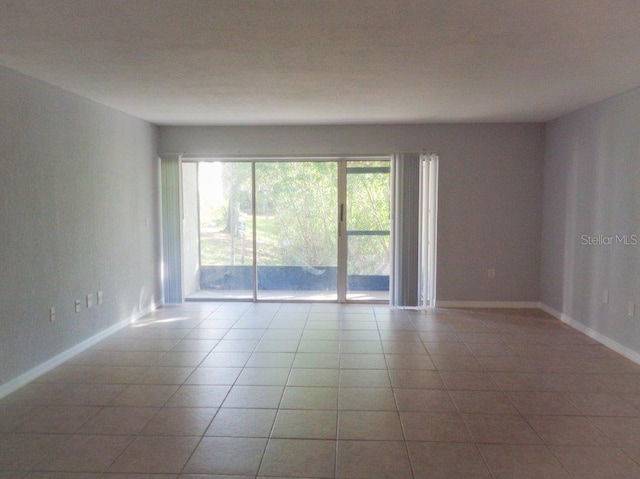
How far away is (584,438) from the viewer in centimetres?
266

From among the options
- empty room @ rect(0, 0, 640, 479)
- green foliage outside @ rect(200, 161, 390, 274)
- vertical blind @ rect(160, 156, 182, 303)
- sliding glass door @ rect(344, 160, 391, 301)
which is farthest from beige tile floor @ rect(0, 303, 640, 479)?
green foliage outside @ rect(200, 161, 390, 274)

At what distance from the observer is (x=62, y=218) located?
153 inches

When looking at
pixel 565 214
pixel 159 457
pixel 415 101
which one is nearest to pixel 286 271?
pixel 415 101

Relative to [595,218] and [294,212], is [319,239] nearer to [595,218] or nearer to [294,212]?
[294,212]

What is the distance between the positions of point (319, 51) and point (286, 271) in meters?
3.78

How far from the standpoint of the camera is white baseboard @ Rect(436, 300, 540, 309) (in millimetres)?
5828

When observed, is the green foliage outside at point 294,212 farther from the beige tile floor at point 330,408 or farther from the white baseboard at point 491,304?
the beige tile floor at point 330,408

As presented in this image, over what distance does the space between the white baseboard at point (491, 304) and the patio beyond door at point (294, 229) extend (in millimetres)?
806

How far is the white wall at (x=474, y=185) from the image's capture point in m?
5.74

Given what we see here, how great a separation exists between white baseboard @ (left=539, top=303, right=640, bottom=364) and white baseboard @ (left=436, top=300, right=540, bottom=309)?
15 centimetres

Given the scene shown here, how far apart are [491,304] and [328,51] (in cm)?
414

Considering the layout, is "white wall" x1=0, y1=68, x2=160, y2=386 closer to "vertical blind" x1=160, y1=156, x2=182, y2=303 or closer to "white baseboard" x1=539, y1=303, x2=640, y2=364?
"vertical blind" x1=160, y1=156, x2=182, y2=303

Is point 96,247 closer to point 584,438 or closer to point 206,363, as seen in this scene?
point 206,363

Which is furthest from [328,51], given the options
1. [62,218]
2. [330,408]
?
[62,218]
